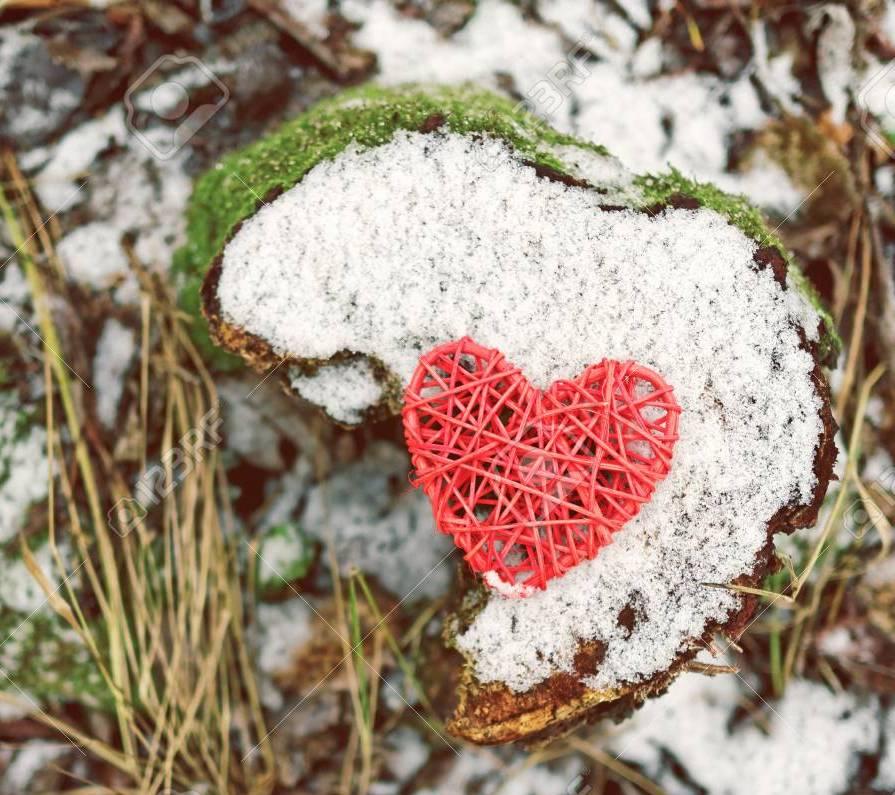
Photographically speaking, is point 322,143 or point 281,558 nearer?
point 322,143

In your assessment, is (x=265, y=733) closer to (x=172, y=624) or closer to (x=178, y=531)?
(x=172, y=624)

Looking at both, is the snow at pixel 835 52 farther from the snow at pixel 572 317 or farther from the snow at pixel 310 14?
the snow at pixel 310 14

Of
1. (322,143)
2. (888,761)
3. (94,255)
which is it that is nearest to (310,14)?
(322,143)

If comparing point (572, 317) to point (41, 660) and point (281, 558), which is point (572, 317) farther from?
point (41, 660)

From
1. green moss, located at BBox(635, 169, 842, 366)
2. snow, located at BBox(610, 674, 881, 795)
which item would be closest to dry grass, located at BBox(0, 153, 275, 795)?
snow, located at BBox(610, 674, 881, 795)

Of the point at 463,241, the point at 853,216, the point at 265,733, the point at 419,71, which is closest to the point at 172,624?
the point at 265,733

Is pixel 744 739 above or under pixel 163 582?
under
